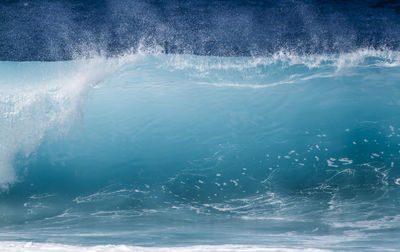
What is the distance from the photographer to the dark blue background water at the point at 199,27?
3225 mm

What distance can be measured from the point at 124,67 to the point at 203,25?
97cm

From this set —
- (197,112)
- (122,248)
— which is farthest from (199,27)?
(122,248)

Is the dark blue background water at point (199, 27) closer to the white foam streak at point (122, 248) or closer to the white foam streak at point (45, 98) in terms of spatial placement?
the white foam streak at point (45, 98)

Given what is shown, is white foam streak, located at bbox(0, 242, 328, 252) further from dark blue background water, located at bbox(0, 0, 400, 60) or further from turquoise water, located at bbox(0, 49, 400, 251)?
dark blue background water, located at bbox(0, 0, 400, 60)

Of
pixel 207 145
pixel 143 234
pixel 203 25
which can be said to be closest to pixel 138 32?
pixel 203 25

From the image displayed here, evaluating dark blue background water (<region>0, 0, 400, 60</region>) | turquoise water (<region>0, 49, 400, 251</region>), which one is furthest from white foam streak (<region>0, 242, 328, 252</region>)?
dark blue background water (<region>0, 0, 400, 60</region>)

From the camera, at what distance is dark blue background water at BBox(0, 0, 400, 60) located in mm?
3225

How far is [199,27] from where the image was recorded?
3.29m

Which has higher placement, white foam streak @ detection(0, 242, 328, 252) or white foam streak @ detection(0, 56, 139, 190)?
white foam streak @ detection(0, 56, 139, 190)

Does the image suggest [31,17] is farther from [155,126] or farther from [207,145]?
[207,145]

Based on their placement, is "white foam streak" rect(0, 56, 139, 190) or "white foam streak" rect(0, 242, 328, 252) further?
"white foam streak" rect(0, 56, 139, 190)

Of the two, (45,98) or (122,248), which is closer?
(122,248)

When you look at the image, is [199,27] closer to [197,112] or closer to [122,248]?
[197,112]

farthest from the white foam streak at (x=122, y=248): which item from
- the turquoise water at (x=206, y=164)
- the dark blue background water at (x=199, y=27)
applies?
the dark blue background water at (x=199, y=27)
